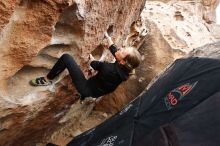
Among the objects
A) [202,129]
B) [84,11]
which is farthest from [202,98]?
[84,11]

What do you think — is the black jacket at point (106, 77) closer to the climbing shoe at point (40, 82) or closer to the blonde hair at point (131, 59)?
the blonde hair at point (131, 59)

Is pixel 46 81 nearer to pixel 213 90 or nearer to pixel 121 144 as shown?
pixel 121 144

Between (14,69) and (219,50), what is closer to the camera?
(14,69)

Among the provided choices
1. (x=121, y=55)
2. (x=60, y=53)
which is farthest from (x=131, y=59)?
(x=60, y=53)

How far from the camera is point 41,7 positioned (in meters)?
4.01

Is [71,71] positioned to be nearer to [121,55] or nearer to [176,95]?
[121,55]

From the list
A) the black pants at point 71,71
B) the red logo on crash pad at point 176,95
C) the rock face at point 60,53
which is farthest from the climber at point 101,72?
the red logo on crash pad at point 176,95

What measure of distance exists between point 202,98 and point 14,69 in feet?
6.64

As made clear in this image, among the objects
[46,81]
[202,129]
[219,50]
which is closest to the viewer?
[202,129]

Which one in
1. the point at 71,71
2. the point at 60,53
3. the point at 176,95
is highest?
the point at 60,53

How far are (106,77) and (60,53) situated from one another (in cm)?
64

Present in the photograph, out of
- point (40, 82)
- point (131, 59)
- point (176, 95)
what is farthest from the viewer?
point (40, 82)

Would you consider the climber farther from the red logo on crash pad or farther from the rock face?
the red logo on crash pad

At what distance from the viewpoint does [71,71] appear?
15.6 ft
